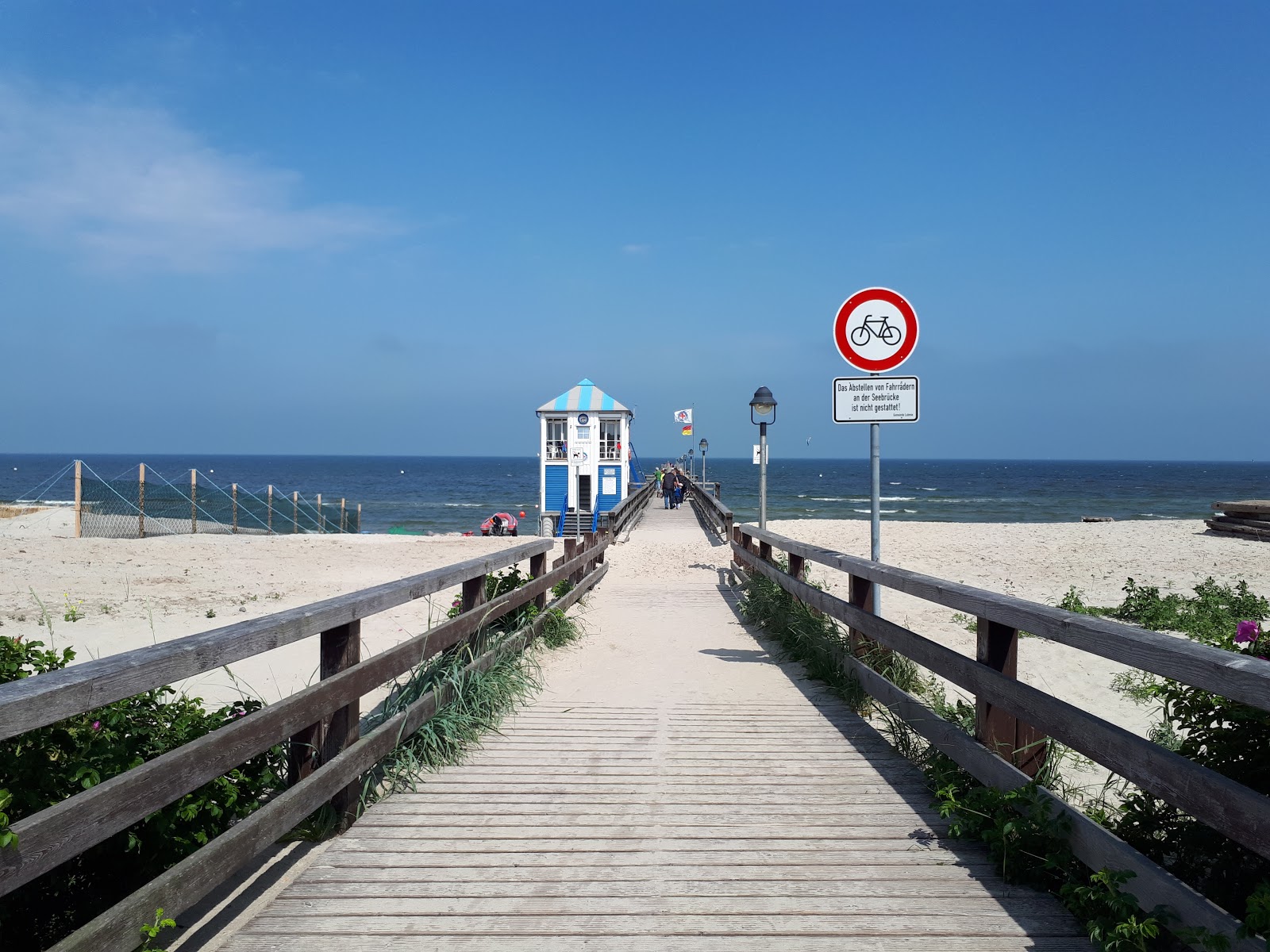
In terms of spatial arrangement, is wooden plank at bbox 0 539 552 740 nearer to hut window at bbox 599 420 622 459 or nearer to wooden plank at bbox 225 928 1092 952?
wooden plank at bbox 225 928 1092 952

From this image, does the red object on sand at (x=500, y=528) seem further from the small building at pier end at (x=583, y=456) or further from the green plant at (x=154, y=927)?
the green plant at (x=154, y=927)

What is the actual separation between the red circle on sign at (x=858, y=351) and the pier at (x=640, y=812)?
1.59 meters

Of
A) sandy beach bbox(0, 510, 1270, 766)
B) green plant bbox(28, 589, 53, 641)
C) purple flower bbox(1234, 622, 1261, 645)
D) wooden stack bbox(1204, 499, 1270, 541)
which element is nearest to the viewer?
purple flower bbox(1234, 622, 1261, 645)

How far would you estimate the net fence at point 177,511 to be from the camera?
22.7 metres

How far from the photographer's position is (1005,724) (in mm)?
3547

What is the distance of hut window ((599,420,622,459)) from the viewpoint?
110 feet

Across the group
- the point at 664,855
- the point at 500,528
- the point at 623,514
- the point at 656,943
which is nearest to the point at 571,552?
the point at 664,855

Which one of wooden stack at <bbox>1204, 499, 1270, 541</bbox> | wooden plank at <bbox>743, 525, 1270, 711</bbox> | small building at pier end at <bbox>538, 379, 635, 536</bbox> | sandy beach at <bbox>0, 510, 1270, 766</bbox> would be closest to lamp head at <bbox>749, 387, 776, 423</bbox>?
sandy beach at <bbox>0, 510, 1270, 766</bbox>

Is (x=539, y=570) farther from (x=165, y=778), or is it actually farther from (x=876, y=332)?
(x=165, y=778)

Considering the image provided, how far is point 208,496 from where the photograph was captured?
2559 cm

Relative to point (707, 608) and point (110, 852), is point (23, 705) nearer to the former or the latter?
point (110, 852)

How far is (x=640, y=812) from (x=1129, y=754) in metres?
1.92

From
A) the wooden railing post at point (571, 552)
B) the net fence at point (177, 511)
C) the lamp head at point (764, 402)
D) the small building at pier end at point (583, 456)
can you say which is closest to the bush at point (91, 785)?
the wooden railing post at point (571, 552)

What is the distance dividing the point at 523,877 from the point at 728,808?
1.04 meters
